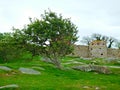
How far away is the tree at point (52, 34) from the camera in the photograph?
44.9 meters

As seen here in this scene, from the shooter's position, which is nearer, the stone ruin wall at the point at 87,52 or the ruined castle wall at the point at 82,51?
the ruined castle wall at the point at 82,51

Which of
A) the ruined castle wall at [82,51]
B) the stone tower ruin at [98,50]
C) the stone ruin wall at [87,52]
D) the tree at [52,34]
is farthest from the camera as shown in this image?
the stone tower ruin at [98,50]

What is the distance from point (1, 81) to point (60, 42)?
15.1 metres

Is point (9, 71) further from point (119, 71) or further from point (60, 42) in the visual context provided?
point (119, 71)

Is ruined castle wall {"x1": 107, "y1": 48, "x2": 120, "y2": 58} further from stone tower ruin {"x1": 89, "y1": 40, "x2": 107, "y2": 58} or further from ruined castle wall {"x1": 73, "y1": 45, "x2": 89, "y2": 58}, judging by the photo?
ruined castle wall {"x1": 73, "y1": 45, "x2": 89, "y2": 58}

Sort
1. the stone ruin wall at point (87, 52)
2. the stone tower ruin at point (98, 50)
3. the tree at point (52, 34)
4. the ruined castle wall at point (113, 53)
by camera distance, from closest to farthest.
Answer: the tree at point (52, 34)
the stone ruin wall at point (87, 52)
the stone tower ruin at point (98, 50)
the ruined castle wall at point (113, 53)

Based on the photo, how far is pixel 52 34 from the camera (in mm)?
44781

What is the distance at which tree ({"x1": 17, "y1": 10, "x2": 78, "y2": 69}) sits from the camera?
147 ft

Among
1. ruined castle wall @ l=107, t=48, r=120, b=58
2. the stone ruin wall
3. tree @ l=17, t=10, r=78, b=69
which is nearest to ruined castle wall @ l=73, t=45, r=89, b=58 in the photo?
the stone ruin wall

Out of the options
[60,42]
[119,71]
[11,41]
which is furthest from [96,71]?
[11,41]

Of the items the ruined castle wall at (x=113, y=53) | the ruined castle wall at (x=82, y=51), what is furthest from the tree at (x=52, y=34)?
the ruined castle wall at (x=113, y=53)

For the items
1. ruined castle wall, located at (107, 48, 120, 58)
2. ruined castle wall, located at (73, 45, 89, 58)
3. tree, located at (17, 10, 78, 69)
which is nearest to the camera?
tree, located at (17, 10, 78, 69)

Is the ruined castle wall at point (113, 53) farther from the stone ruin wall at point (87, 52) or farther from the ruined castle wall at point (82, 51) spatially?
the ruined castle wall at point (82, 51)

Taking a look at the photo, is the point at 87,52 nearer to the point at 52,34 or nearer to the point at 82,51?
the point at 82,51
